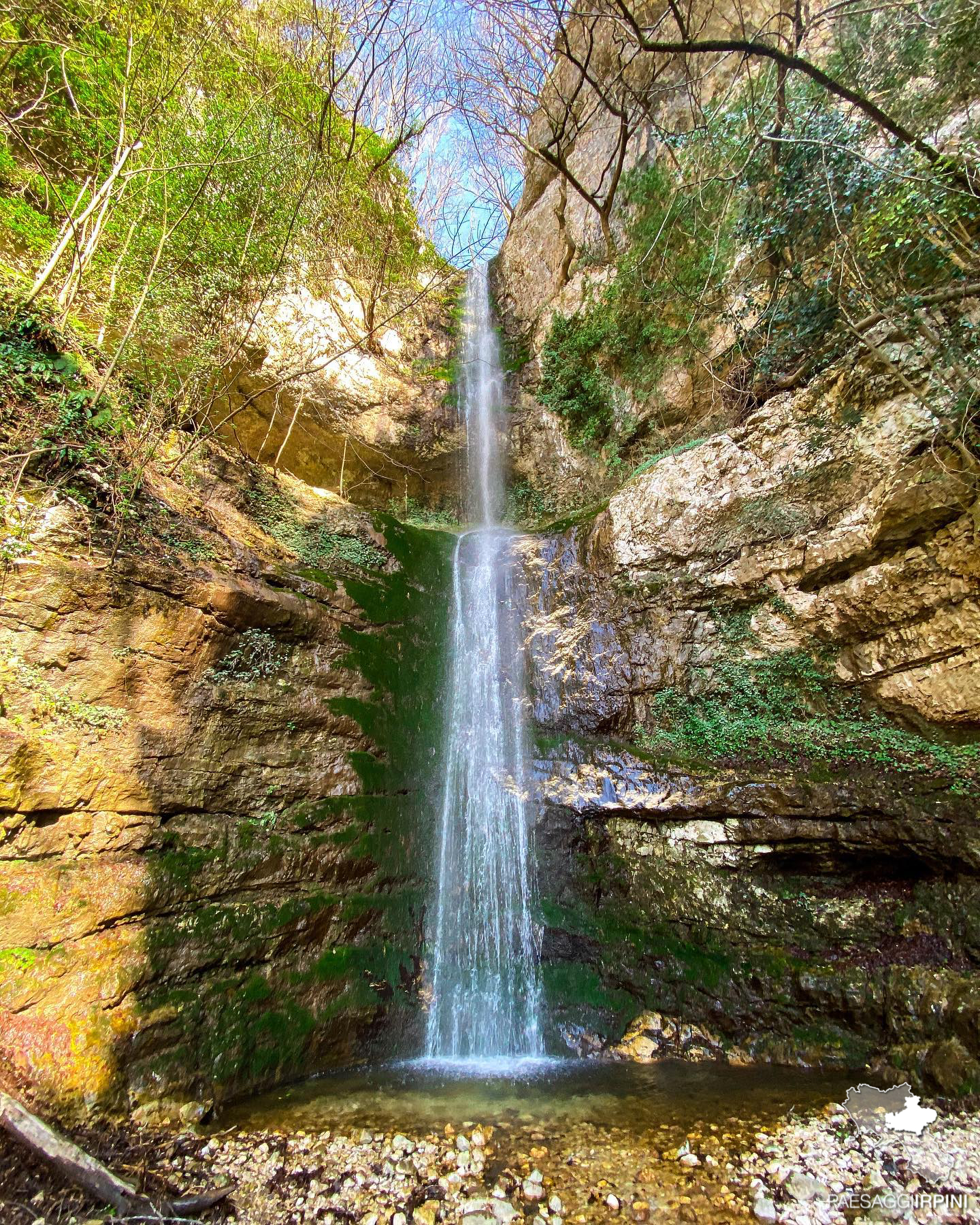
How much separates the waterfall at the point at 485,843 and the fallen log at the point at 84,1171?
2755 millimetres

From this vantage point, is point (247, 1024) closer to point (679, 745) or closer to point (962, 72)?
point (679, 745)

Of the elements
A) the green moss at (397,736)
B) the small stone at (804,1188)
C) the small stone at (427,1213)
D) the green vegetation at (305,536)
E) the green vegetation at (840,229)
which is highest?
the green vegetation at (840,229)

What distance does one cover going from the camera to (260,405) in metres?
9.21

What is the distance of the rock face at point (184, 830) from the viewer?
329 cm

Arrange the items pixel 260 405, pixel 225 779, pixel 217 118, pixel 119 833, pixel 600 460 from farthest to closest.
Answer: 1. pixel 600 460
2. pixel 260 405
3. pixel 217 118
4. pixel 225 779
5. pixel 119 833

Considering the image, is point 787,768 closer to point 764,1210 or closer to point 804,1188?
point 804,1188

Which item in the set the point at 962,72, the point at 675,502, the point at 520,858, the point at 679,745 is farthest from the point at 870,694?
the point at 962,72

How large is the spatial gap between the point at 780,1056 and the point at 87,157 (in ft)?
42.4

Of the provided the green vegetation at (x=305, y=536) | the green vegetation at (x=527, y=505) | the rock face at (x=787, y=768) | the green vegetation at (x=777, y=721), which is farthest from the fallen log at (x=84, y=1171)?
the green vegetation at (x=527, y=505)

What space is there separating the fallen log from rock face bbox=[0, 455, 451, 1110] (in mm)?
421

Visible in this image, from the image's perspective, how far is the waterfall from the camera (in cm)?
494

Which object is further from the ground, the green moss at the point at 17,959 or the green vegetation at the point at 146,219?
the green vegetation at the point at 146,219

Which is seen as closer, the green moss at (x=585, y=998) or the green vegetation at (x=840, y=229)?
the green vegetation at (x=840, y=229)

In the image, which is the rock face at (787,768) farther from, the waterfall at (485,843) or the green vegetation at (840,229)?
the green vegetation at (840,229)
